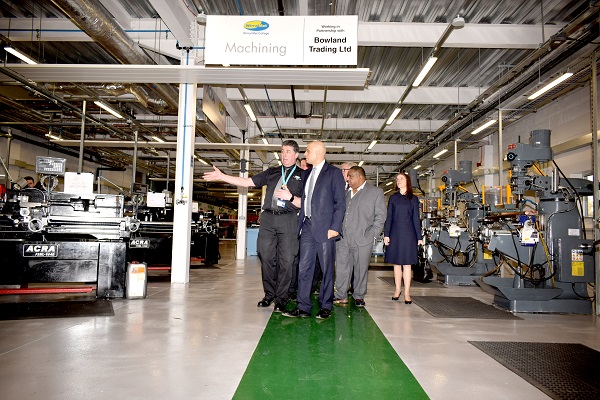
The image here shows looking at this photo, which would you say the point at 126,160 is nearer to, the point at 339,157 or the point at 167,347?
the point at 339,157

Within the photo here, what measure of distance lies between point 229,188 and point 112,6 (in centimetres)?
1921

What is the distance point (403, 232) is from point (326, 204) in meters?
1.41

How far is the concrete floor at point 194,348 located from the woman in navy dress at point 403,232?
1.52 feet

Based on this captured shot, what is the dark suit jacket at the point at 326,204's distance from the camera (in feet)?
11.2

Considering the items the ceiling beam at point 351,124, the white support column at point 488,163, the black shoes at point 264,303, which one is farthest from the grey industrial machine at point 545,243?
the white support column at point 488,163

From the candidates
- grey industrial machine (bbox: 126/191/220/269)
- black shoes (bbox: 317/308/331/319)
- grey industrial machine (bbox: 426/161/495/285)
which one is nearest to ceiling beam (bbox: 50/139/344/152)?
grey industrial machine (bbox: 126/191/220/269)

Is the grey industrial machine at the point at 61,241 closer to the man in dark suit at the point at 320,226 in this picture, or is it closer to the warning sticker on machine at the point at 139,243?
the warning sticker on machine at the point at 139,243

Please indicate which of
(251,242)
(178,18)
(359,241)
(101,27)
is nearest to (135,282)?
(359,241)

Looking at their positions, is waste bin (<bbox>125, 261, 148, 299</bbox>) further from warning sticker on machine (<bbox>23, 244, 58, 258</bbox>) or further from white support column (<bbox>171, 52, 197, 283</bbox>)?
white support column (<bbox>171, 52, 197, 283</bbox>)

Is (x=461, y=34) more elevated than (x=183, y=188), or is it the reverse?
(x=461, y=34)

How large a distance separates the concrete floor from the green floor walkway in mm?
90

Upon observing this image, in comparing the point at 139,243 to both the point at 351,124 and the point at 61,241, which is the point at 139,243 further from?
the point at 351,124

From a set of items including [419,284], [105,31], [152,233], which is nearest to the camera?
[105,31]

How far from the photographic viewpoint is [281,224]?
368cm
